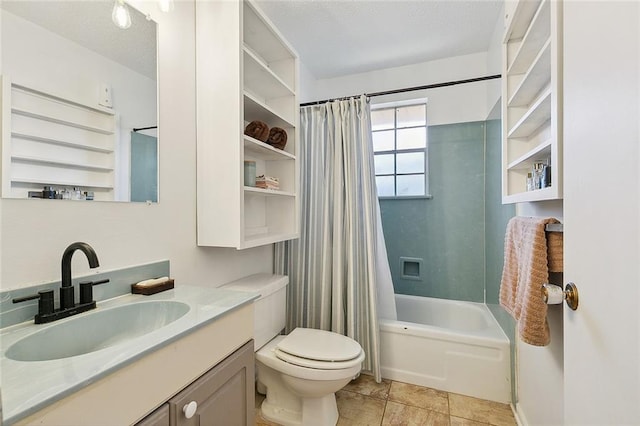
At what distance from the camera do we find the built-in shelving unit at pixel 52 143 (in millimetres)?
794

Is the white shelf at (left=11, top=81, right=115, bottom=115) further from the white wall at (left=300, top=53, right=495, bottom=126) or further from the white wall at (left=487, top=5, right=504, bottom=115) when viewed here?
the white wall at (left=487, top=5, right=504, bottom=115)

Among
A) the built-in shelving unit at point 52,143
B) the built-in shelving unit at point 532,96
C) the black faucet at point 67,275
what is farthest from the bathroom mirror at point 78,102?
the built-in shelving unit at point 532,96

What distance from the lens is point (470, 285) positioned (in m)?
2.45

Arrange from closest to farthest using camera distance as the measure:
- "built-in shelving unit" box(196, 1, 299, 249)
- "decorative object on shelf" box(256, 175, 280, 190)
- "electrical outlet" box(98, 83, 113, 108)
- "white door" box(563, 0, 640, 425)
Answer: "white door" box(563, 0, 640, 425) < "electrical outlet" box(98, 83, 113, 108) < "built-in shelving unit" box(196, 1, 299, 249) < "decorative object on shelf" box(256, 175, 280, 190)

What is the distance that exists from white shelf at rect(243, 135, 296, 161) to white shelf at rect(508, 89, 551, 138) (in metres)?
1.23

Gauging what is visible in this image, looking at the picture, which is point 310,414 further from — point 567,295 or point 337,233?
point 567,295

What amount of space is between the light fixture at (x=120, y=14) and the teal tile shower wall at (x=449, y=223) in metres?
2.32

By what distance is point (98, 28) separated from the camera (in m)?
A: 1.02

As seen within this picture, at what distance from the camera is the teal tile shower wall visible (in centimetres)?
243

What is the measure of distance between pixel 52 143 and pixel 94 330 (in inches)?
24.1

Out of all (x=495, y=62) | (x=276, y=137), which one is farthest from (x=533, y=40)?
(x=276, y=137)

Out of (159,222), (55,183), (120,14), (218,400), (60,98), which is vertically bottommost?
(218,400)

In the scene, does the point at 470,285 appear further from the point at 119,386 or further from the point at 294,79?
the point at 119,386

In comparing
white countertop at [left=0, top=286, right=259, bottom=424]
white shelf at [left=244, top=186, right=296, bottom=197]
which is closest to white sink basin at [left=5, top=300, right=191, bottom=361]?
white countertop at [left=0, top=286, right=259, bottom=424]
